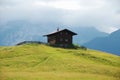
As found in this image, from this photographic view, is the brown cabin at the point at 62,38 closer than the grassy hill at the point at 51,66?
No

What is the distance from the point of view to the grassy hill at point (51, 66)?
216ft

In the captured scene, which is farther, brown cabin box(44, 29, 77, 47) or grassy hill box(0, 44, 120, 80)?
brown cabin box(44, 29, 77, 47)

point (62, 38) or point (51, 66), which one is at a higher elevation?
point (62, 38)

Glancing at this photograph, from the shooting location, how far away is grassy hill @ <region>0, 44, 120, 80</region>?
65.9 metres

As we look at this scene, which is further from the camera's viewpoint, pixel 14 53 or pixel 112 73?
pixel 14 53

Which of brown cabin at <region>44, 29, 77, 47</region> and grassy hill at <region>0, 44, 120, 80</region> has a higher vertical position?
brown cabin at <region>44, 29, 77, 47</region>

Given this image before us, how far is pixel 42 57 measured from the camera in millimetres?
94438

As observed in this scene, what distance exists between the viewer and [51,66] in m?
82.4

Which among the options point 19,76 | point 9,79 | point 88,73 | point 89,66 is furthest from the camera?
point 89,66

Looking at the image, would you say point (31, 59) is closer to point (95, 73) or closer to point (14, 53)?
point (14, 53)

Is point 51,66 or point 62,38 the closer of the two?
point 51,66

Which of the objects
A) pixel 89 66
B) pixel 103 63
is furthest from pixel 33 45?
pixel 89 66

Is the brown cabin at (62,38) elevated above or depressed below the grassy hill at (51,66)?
above

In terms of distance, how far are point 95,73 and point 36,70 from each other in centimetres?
1158
